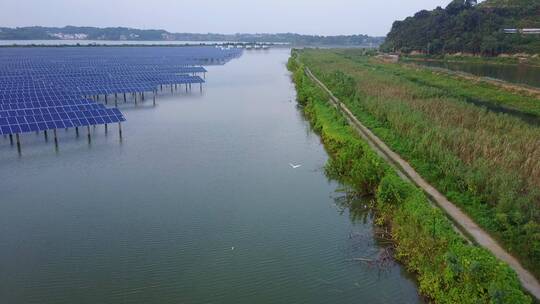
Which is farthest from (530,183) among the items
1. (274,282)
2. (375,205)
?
(274,282)

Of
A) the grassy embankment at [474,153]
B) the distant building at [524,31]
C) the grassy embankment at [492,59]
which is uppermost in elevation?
the distant building at [524,31]

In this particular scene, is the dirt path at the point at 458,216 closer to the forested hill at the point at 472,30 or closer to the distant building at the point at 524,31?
the forested hill at the point at 472,30

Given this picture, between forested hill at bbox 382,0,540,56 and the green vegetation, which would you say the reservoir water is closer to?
the green vegetation

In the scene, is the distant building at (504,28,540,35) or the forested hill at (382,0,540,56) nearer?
the forested hill at (382,0,540,56)

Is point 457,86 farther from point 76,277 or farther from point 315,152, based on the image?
point 76,277

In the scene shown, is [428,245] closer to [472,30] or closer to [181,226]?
[181,226]

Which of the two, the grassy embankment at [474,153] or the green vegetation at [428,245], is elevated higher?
the grassy embankment at [474,153]

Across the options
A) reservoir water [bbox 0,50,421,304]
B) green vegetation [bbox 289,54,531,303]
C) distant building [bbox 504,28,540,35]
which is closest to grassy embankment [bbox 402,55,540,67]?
distant building [bbox 504,28,540,35]

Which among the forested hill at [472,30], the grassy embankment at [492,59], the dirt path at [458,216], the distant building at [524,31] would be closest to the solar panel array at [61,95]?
the dirt path at [458,216]
